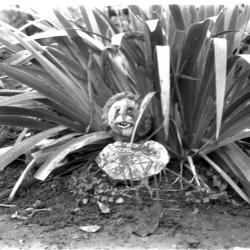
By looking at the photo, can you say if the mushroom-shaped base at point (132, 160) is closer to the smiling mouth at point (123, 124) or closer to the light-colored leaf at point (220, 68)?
the smiling mouth at point (123, 124)

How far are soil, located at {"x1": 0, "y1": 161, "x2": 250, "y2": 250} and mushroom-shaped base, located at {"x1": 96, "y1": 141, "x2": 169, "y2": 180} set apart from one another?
0.26 ft

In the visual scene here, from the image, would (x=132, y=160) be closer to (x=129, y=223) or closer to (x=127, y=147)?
(x=127, y=147)

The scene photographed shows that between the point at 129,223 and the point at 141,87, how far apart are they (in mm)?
749

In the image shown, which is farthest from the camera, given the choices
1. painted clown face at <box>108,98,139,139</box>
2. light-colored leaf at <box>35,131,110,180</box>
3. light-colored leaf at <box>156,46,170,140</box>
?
painted clown face at <box>108,98,139,139</box>

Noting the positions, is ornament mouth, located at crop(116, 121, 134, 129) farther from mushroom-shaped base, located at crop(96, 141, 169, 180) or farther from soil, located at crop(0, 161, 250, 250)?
soil, located at crop(0, 161, 250, 250)

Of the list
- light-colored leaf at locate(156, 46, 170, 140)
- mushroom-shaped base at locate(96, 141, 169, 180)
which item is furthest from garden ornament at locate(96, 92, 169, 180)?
light-colored leaf at locate(156, 46, 170, 140)

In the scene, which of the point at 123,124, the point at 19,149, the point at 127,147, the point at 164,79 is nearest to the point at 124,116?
the point at 123,124

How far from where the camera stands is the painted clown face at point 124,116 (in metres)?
2.72

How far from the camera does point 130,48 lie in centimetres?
274

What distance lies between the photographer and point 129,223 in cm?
245

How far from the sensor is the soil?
2.33m

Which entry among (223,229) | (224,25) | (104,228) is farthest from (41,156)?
(224,25)

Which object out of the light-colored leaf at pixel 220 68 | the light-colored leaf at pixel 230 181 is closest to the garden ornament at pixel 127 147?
the light-colored leaf at pixel 230 181

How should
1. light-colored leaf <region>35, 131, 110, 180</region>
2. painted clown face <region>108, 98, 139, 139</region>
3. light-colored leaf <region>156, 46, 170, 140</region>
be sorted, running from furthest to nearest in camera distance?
painted clown face <region>108, 98, 139, 139</region>, light-colored leaf <region>35, 131, 110, 180</region>, light-colored leaf <region>156, 46, 170, 140</region>
